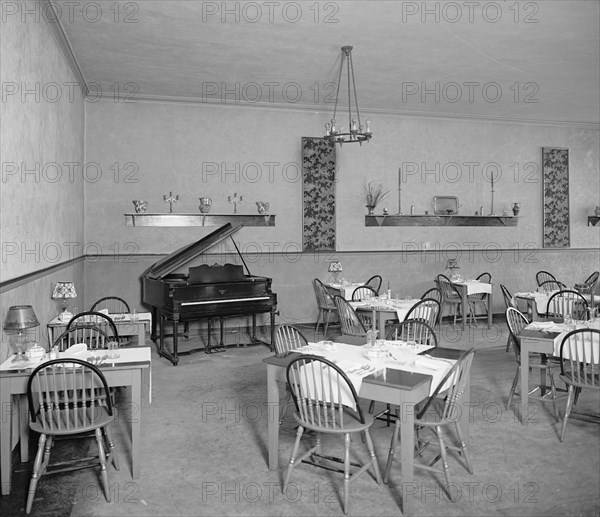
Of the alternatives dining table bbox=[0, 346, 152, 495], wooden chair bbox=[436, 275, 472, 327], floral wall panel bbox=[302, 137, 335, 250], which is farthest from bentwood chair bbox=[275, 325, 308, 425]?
wooden chair bbox=[436, 275, 472, 327]

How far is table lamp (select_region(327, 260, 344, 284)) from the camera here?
9.73 metres

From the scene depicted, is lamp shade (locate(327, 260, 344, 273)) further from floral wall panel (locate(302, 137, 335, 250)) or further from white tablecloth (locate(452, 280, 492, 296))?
white tablecloth (locate(452, 280, 492, 296))

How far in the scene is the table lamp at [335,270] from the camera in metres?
9.73

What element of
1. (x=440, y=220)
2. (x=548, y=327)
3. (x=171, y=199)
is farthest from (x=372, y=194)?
(x=548, y=327)

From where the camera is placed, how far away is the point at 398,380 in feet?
11.6

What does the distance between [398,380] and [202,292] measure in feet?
13.7

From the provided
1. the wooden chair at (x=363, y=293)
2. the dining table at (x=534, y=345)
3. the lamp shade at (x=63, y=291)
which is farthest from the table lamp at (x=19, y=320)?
the wooden chair at (x=363, y=293)

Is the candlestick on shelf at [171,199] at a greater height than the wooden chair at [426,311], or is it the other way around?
the candlestick on shelf at [171,199]

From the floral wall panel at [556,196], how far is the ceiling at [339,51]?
160 cm

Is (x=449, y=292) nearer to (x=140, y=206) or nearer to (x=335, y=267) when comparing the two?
(x=335, y=267)

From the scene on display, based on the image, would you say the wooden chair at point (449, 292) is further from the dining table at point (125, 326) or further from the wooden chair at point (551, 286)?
the dining table at point (125, 326)

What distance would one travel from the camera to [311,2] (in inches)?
227

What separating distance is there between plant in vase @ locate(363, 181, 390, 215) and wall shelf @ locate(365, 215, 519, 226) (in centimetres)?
23

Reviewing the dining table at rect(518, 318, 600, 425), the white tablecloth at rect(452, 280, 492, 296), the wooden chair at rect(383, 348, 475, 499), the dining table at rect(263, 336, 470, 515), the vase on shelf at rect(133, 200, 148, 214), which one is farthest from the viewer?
the white tablecloth at rect(452, 280, 492, 296)
